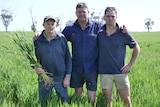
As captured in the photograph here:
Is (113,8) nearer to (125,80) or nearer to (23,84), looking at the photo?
(125,80)

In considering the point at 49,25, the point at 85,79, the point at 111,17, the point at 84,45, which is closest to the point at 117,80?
the point at 85,79

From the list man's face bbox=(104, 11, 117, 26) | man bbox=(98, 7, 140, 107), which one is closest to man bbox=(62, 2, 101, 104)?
man bbox=(98, 7, 140, 107)

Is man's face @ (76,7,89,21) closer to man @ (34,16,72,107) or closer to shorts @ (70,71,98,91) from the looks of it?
man @ (34,16,72,107)

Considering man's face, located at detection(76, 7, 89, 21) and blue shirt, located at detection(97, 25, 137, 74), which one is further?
man's face, located at detection(76, 7, 89, 21)

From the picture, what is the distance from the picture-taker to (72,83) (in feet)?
17.0

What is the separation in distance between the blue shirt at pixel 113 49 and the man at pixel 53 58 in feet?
1.81

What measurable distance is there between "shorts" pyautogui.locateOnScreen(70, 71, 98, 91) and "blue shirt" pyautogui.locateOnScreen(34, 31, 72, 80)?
33 cm

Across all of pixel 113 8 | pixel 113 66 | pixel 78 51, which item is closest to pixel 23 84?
pixel 78 51

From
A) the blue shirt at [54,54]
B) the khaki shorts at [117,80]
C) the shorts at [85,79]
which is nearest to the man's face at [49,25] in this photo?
the blue shirt at [54,54]

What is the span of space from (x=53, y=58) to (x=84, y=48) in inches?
22.3

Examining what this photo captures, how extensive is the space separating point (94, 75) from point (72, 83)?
0.42 meters

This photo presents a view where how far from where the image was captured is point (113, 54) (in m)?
4.70

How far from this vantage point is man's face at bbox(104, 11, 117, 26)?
4.54 meters

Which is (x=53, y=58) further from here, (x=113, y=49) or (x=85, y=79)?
(x=113, y=49)
